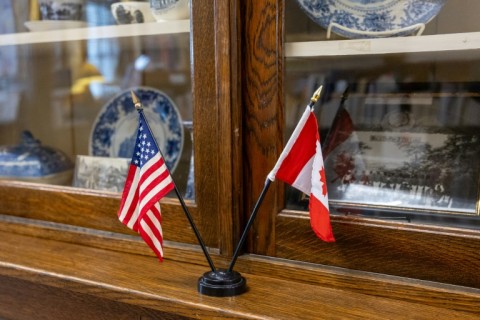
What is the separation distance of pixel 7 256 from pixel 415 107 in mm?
617

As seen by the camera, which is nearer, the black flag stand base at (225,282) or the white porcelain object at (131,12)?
the black flag stand base at (225,282)

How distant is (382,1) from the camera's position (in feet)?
2.13

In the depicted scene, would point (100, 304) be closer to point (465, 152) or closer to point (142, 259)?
point (142, 259)

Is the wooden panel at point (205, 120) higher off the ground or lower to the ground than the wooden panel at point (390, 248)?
higher

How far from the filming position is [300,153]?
1.88 feet

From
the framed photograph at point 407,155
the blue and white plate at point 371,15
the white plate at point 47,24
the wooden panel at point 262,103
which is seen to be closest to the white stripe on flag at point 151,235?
the wooden panel at point 262,103

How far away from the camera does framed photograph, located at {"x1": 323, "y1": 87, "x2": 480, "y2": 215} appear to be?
629 millimetres

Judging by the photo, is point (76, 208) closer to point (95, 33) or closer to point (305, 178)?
point (95, 33)

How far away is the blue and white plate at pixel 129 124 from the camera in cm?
89

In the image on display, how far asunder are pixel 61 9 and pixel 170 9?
0.27m

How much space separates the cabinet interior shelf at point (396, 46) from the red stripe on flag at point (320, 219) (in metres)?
0.20

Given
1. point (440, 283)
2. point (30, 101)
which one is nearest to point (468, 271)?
point (440, 283)

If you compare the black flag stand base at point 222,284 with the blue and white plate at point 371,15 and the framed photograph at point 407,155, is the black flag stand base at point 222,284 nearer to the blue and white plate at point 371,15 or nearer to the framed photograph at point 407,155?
the framed photograph at point 407,155

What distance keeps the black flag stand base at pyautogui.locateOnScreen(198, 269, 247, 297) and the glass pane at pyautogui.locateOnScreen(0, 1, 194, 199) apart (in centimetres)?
19
